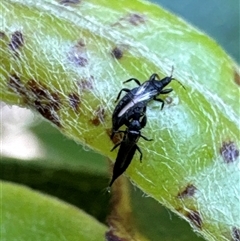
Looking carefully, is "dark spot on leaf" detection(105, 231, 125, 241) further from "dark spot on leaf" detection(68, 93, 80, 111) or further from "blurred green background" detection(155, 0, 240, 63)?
"blurred green background" detection(155, 0, 240, 63)

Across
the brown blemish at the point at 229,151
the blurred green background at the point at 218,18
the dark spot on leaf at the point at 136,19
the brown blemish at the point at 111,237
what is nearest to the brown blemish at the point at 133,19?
the dark spot on leaf at the point at 136,19

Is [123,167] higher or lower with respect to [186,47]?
lower

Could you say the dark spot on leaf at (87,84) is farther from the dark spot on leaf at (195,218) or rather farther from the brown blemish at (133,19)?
the dark spot on leaf at (195,218)

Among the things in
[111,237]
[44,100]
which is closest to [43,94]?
[44,100]

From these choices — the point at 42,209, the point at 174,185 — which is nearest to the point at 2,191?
the point at 42,209

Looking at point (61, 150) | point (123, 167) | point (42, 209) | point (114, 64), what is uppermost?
point (114, 64)

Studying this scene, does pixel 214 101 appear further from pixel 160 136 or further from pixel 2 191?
pixel 2 191

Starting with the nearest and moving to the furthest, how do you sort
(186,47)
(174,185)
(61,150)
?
(174,185) < (186,47) < (61,150)
